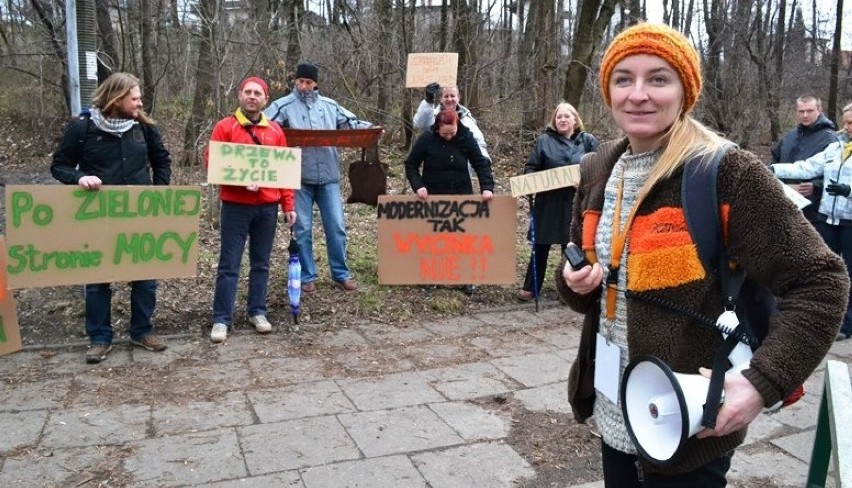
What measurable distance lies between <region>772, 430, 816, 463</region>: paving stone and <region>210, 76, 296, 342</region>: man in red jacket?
3.71 metres

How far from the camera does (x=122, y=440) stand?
387 cm

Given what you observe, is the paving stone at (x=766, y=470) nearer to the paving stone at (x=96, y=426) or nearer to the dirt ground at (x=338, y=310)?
the dirt ground at (x=338, y=310)

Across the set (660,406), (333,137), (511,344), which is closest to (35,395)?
(333,137)

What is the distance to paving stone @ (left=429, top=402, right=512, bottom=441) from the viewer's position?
4.05 m

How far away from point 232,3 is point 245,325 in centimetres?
695

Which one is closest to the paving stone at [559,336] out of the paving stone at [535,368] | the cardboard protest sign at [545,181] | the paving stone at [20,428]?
the paving stone at [535,368]

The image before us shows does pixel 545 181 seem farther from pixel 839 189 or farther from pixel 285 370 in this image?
pixel 285 370

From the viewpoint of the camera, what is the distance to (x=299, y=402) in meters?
4.46

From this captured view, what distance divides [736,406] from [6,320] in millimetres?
5016

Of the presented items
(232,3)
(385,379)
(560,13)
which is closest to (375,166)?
(385,379)

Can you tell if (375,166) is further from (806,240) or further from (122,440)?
(806,240)

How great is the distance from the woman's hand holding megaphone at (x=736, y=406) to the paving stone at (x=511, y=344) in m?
3.91

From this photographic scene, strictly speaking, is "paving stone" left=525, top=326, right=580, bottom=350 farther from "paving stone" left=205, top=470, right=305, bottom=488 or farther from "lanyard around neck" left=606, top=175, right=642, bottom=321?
"lanyard around neck" left=606, top=175, right=642, bottom=321

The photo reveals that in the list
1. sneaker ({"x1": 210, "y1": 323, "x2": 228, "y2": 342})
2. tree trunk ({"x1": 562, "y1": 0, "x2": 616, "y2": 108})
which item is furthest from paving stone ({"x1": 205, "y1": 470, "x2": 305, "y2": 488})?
tree trunk ({"x1": 562, "y1": 0, "x2": 616, "y2": 108})
